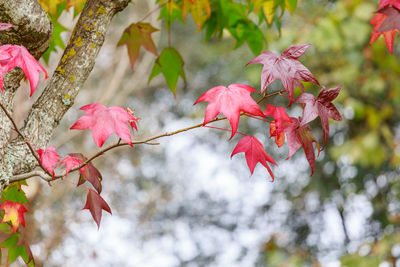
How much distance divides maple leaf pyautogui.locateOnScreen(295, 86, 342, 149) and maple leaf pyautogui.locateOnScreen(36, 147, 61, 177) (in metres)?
0.45

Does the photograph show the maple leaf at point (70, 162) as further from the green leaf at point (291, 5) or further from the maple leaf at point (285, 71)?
the green leaf at point (291, 5)

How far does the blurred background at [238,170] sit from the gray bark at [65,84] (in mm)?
1973

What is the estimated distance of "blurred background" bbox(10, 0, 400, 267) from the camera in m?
3.51

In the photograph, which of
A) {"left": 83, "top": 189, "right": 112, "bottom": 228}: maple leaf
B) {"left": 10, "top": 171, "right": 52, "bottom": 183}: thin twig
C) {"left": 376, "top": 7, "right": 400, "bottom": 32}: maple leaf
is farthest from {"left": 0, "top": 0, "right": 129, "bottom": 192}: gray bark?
{"left": 376, "top": 7, "right": 400, "bottom": 32}: maple leaf

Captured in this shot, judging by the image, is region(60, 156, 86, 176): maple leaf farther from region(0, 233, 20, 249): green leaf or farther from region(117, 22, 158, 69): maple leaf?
region(117, 22, 158, 69): maple leaf

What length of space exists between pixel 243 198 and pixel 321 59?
6.72 feet

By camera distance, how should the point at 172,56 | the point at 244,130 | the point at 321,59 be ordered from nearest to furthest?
the point at 172,56, the point at 321,59, the point at 244,130

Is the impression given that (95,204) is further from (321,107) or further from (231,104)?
(321,107)

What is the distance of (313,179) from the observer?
477 cm

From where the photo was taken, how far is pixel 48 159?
753 mm

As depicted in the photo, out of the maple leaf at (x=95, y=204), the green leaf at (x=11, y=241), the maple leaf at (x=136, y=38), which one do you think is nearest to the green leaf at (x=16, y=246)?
the green leaf at (x=11, y=241)

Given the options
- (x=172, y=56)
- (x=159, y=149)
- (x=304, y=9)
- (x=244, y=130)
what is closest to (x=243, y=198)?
(x=244, y=130)

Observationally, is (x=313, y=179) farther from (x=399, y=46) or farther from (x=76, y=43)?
(x=76, y=43)

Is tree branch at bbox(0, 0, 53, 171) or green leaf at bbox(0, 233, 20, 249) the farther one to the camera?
green leaf at bbox(0, 233, 20, 249)
